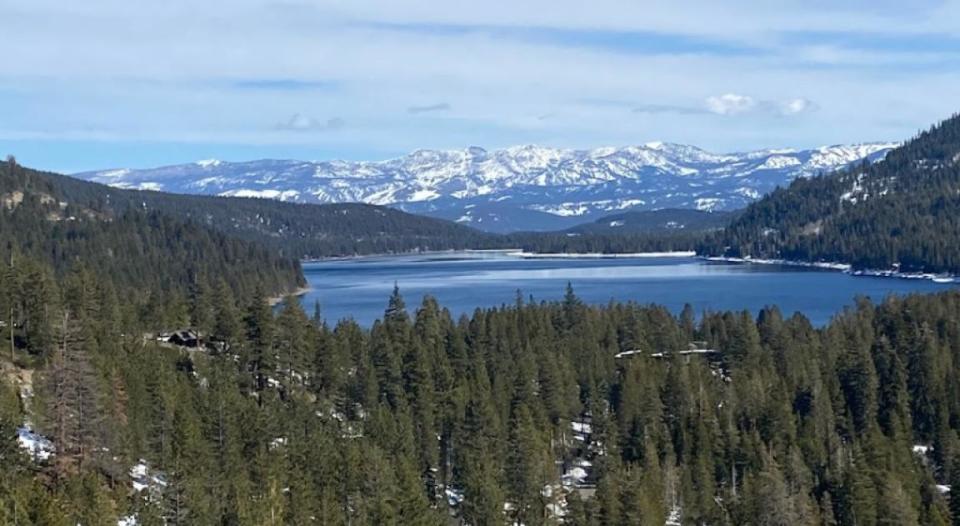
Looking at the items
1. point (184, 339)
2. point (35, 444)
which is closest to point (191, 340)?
point (184, 339)

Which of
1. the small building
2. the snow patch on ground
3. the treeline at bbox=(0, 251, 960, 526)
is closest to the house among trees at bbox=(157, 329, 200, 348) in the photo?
the small building

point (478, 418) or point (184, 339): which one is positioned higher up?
point (184, 339)

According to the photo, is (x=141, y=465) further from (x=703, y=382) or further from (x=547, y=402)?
(x=703, y=382)

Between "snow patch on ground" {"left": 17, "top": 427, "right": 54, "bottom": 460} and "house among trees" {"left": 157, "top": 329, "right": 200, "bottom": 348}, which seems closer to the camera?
"snow patch on ground" {"left": 17, "top": 427, "right": 54, "bottom": 460}

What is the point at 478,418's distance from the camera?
9081 centimetres

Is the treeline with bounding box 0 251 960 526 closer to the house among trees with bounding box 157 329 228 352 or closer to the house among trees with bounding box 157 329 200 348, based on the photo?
the house among trees with bounding box 157 329 228 352

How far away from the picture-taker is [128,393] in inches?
3209

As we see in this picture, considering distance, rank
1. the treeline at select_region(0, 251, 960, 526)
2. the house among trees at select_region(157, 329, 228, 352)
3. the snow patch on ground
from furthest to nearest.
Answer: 1. the house among trees at select_region(157, 329, 228, 352)
2. the treeline at select_region(0, 251, 960, 526)
3. the snow patch on ground

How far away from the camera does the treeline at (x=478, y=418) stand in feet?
224

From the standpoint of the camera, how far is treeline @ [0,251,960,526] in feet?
224

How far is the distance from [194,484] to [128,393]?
22.5m

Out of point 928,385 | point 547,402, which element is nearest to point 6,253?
point 547,402

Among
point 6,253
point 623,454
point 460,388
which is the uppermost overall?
point 6,253

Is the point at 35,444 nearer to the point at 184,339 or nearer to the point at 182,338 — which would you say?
the point at 184,339
